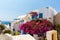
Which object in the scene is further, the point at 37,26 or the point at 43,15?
the point at 43,15

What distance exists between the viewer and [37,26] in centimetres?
438

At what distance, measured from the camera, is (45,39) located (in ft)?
14.1

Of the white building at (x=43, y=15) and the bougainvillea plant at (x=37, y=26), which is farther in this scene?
the white building at (x=43, y=15)

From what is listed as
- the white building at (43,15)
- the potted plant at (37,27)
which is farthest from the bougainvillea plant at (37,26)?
the white building at (43,15)

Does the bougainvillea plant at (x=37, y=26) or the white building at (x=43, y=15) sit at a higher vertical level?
the white building at (x=43, y=15)

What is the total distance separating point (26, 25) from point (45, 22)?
494mm

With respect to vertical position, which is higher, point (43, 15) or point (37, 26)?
point (43, 15)

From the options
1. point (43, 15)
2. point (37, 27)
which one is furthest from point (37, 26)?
point (43, 15)

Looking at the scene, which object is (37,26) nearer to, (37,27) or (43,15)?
(37,27)

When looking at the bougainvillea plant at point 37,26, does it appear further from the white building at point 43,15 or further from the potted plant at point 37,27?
the white building at point 43,15

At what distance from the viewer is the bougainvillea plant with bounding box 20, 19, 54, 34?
172 inches

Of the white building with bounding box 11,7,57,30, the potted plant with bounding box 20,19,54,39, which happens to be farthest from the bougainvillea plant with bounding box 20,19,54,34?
the white building with bounding box 11,7,57,30

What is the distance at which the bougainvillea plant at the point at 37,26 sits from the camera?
436 centimetres

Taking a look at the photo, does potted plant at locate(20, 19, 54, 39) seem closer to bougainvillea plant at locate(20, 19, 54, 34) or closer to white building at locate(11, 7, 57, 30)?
bougainvillea plant at locate(20, 19, 54, 34)
